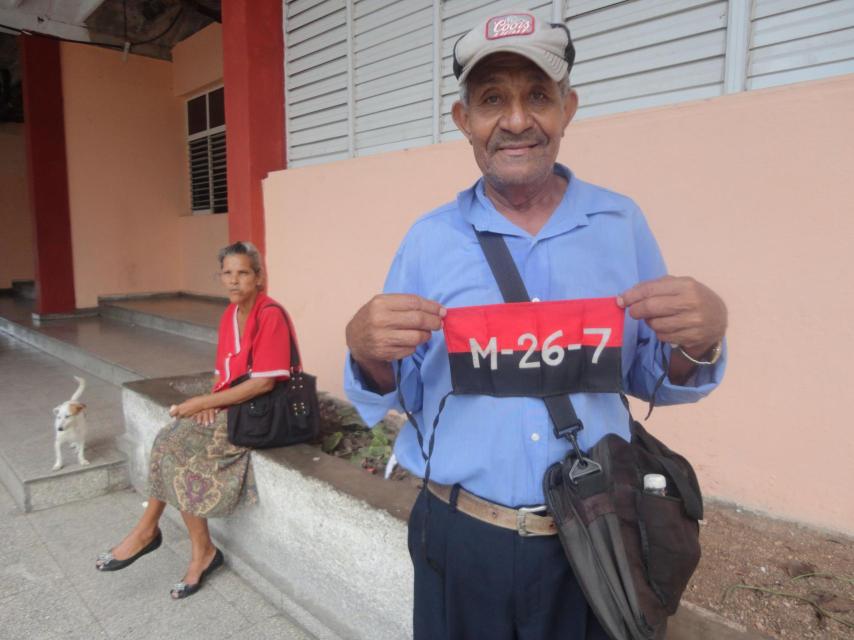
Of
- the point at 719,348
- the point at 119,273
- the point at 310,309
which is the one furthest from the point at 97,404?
the point at 719,348

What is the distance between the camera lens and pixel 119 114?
9.67 m

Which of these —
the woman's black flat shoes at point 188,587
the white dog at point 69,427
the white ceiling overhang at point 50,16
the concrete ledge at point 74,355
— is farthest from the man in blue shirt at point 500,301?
the white ceiling overhang at point 50,16

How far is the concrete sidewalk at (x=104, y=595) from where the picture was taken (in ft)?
8.74

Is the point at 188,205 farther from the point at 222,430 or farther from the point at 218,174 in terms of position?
the point at 222,430

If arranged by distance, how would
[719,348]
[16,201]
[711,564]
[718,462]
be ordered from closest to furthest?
[719,348] < [711,564] < [718,462] < [16,201]

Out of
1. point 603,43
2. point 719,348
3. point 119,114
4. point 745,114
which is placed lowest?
point 719,348

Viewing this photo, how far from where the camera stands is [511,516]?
4.04 feet

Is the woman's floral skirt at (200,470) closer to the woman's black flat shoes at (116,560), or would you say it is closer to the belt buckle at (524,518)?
the woman's black flat shoes at (116,560)

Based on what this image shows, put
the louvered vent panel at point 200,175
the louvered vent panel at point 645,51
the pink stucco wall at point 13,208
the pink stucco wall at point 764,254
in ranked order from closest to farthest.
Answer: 1. the pink stucco wall at point 764,254
2. the louvered vent panel at point 645,51
3. the louvered vent panel at point 200,175
4. the pink stucco wall at point 13,208

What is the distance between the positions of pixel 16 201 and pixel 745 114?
50.3 feet

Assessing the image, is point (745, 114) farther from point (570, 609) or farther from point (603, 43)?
point (570, 609)

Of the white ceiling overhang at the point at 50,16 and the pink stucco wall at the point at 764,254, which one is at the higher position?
the white ceiling overhang at the point at 50,16

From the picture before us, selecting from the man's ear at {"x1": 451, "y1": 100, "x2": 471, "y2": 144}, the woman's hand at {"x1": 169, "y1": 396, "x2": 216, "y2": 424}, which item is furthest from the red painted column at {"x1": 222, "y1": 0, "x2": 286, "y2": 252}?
the man's ear at {"x1": 451, "y1": 100, "x2": 471, "y2": 144}

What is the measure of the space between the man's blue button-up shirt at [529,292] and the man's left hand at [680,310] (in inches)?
4.8
